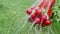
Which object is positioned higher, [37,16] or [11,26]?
[37,16]

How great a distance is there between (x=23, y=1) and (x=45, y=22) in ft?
7.78

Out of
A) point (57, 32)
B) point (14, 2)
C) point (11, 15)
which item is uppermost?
point (14, 2)

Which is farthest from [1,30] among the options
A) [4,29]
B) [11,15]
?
[11,15]

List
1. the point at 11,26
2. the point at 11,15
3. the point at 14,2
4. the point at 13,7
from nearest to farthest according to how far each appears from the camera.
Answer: the point at 11,26, the point at 11,15, the point at 13,7, the point at 14,2

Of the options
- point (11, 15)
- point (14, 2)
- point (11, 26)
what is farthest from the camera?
point (14, 2)

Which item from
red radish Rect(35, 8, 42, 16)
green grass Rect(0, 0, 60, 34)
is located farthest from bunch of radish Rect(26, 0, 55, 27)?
green grass Rect(0, 0, 60, 34)

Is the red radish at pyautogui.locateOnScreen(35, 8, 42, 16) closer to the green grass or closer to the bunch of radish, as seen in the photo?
the bunch of radish

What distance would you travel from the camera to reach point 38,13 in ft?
2.02

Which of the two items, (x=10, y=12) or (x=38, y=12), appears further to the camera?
(x=10, y=12)

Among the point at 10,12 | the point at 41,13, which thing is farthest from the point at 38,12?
the point at 10,12

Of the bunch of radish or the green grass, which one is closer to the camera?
the bunch of radish

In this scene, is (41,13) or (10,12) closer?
(41,13)

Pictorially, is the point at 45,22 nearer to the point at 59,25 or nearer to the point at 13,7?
the point at 59,25

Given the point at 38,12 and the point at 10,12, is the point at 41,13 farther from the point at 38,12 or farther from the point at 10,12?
the point at 10,12
